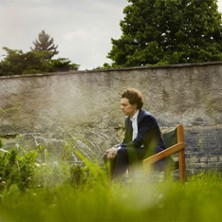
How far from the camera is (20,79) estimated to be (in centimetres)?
611

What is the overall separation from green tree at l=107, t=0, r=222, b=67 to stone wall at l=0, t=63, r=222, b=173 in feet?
51.4

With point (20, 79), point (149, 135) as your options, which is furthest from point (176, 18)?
point (149, 135)

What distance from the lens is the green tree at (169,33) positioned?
21.8 meters

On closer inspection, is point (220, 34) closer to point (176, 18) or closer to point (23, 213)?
point (176, 18)

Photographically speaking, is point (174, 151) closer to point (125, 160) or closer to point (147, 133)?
point (125, 160)

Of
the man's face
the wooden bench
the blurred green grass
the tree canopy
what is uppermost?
the tree canopy

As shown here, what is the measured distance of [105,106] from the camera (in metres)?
5.85

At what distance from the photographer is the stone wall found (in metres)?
5.60

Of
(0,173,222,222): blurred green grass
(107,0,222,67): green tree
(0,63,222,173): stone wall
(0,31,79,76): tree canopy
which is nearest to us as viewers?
(0,173,222,222): blurred green grass

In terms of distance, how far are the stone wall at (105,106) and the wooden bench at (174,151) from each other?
1.24m

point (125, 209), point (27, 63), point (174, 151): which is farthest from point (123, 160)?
point (27, 63)

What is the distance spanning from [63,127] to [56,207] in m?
4.53

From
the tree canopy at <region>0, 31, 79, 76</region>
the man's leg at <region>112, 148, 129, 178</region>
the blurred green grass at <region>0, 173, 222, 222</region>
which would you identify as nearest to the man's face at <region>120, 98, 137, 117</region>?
the man's leg at <region>112, 148, 129, 178</region>

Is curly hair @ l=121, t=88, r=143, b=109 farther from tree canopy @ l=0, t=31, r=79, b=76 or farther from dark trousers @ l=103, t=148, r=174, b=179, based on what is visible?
tree canopy @ l=0, t=31, r=79, b=76
